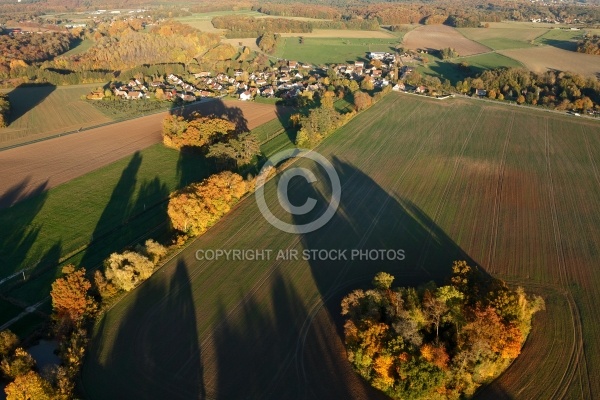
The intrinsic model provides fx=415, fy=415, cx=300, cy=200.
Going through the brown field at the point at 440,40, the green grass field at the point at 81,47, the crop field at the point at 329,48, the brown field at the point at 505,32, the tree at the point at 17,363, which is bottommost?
the crop field at the point at 329,48

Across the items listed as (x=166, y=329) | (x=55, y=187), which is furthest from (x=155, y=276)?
(x=55, y=187)

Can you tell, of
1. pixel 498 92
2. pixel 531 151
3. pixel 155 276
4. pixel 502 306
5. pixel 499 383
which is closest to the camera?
pixel 499 383

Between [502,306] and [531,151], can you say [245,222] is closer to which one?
[502,306]

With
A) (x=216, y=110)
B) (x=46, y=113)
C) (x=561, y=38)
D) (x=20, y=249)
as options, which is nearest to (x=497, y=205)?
(x=20, y=249)

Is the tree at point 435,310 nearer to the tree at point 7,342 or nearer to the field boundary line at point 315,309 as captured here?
the field boundary line at point 315,309

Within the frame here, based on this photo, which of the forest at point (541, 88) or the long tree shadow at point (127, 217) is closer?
the long tree shadow at point (127, 217)

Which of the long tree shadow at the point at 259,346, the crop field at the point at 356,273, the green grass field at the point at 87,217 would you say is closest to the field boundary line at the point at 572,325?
the crop field at the point at 356,273
